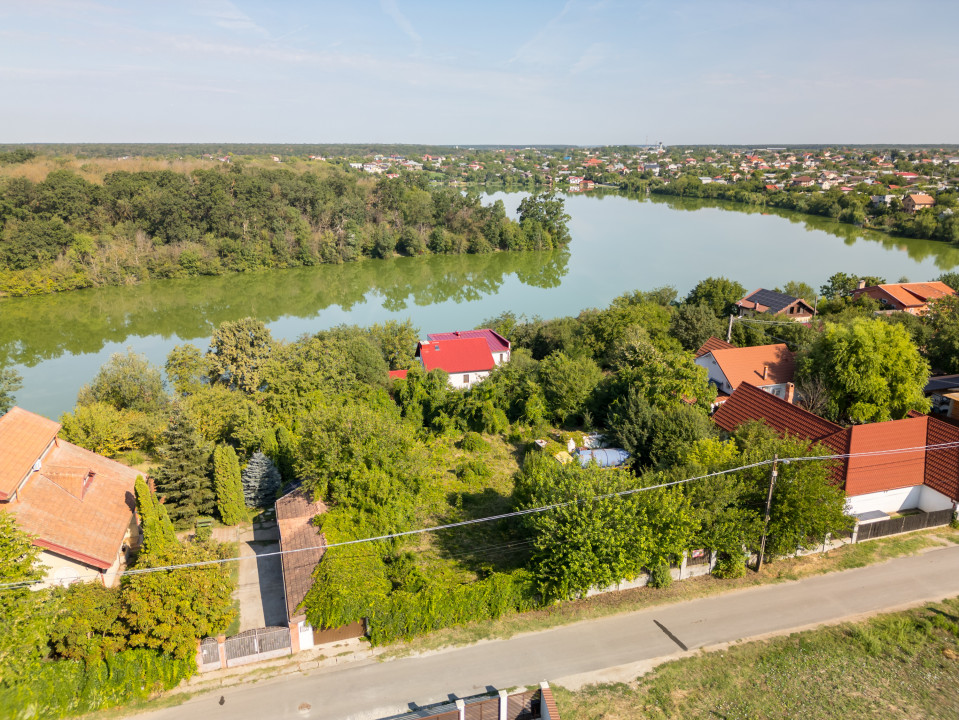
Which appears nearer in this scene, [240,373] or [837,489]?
[837,489]

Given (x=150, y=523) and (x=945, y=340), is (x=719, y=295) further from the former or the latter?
(x=150, y=523)

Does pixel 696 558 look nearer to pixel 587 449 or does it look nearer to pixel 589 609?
pixel 589 609

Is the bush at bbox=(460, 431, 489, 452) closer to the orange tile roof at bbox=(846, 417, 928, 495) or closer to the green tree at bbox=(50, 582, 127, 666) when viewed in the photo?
the orange tile roof at bbox=(846, 417, 928, 495)

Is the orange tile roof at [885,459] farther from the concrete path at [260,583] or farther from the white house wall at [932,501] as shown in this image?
the concrete path at [260,583]

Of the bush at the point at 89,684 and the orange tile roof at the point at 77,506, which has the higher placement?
the orange tile roof at the point at 77,506

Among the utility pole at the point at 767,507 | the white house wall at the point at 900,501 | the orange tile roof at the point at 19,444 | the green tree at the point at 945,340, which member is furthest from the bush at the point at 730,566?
the green tree at the point at 945,340

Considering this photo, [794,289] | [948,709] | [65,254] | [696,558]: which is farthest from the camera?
[65,254]

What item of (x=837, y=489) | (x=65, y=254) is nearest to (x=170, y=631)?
(x=837, y=489)

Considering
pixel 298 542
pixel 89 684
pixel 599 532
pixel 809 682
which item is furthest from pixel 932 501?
pixel 89 684
